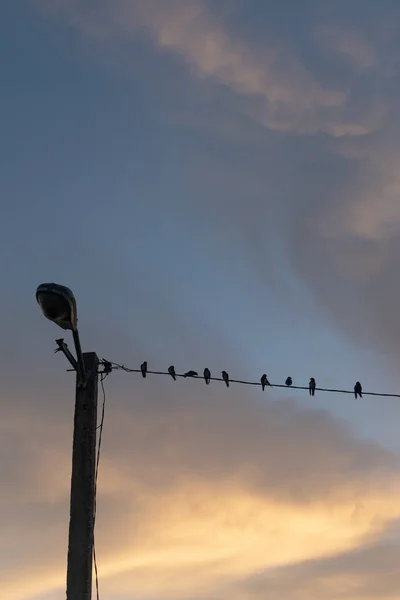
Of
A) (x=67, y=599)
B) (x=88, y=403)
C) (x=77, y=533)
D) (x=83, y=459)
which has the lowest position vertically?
(x=67, y=599)

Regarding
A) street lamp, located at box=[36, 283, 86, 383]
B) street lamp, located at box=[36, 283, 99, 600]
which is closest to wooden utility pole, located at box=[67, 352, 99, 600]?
street lamp, located at box=[36, 283, 99, 600]

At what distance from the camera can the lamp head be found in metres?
7.52

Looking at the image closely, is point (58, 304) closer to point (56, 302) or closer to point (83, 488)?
point (56, 302)

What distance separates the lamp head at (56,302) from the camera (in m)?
7.52

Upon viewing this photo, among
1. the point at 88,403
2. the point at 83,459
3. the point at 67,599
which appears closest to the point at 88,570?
the point at 67,599

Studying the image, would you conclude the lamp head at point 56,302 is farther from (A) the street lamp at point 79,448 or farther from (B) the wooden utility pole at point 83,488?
(B) the wooden utility pole at point 83,488

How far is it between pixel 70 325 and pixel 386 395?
8.20 m

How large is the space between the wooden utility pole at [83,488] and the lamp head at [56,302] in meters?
0.88

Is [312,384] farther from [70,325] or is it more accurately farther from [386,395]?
[70,325]

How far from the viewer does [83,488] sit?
776 centimetres

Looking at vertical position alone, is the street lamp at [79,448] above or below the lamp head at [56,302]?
below

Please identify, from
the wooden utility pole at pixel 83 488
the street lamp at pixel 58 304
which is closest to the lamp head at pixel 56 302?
the street lamp at pixel 58 304

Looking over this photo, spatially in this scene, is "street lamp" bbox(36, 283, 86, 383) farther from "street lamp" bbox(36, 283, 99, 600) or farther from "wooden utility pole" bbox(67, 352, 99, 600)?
"wooden utility pole" bbox(67, 352, 99, 600)

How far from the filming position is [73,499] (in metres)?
7.74
